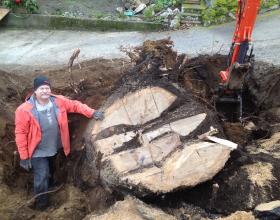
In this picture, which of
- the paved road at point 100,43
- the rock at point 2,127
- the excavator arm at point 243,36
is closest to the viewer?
the excavator arm at point 243,36

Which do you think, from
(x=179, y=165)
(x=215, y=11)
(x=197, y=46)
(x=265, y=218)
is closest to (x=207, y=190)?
(x=179, y=165)

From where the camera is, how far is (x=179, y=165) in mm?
4109

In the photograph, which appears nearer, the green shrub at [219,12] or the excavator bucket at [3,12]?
the green shrub at [219,12]

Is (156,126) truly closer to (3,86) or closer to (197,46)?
(3,86)

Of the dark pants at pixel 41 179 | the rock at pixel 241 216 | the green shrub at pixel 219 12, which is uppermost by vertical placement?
the green shrub at pixel 219 12

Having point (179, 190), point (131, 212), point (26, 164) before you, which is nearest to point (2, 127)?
point (26, 164)

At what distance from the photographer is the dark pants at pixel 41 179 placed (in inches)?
191

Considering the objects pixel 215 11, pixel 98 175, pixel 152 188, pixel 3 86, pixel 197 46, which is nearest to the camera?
pixel 152 188

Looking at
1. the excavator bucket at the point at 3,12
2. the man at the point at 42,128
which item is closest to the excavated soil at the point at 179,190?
the man at the point at 42,128

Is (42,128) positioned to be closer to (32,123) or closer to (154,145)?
(32,123)

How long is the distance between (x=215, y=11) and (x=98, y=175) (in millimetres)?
5633

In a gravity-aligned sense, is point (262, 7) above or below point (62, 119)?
above

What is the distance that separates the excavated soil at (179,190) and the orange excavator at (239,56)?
0.76ft

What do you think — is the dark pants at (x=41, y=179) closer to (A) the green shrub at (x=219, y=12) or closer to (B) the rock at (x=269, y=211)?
(B) the rock at (x=269, y=211)
